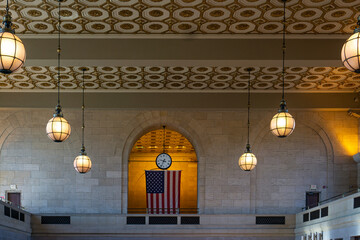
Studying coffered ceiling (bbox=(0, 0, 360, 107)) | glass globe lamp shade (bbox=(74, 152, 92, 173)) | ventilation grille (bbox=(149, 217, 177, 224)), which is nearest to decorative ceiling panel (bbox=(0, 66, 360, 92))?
glass globe lamp shade (bbox=(74, 152, 92, 173))

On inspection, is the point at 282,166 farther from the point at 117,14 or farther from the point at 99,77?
the point at 117,14

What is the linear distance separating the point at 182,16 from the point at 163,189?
9087 mm

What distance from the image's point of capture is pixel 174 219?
2156 cm

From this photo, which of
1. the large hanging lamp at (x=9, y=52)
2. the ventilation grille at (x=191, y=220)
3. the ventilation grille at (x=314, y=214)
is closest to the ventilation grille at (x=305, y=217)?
the ventilation grille at (x=314, y=214)

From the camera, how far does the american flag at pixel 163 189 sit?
69.9 feet

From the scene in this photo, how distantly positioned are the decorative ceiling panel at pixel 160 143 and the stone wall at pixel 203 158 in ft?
17.5

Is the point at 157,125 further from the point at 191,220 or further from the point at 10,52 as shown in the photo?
the point at 10,52

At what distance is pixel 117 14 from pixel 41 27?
6.72 feet

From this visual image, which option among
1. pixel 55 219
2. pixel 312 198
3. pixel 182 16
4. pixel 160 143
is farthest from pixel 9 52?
pixel 160 143

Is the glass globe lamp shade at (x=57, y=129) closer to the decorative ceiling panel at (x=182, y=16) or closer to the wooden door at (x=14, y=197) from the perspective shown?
the decorative ceiling panel at (x=182, y=16)

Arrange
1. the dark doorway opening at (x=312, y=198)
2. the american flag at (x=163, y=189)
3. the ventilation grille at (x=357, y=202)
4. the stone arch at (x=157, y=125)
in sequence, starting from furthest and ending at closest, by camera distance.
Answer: the stone arch at (x=157, y=125) < the dark doorway opening at (x=312, y=198) < the american flag at (x=163, y=189) < the ventilation grille at (x=357, y=202)

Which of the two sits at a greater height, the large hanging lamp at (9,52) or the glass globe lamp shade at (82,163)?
the large hanging lamp at (9,52)

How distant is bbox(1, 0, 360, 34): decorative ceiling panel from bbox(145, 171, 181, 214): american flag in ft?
25.9

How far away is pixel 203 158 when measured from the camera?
71.7 feet
